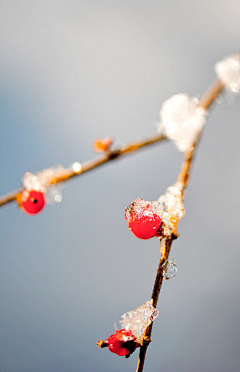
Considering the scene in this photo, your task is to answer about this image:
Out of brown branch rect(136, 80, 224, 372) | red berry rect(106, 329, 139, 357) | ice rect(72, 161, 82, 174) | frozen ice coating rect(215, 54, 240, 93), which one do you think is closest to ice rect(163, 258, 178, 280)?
brown branch rect(136, 80, 224, 372)

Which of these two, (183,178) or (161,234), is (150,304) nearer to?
(161,234)

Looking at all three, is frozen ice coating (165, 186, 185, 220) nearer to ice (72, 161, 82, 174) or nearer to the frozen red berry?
the frozen red berry

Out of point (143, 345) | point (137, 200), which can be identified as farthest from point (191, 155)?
Answer: point (143, 345)

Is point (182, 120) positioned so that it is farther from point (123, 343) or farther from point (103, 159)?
point (123, 343)

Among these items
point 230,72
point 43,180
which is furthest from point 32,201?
point 230,72

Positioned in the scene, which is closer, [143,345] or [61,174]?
[143,345]

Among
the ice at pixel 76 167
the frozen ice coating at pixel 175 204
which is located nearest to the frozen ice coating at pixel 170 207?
the frozen ice coating at pixel 175 204
